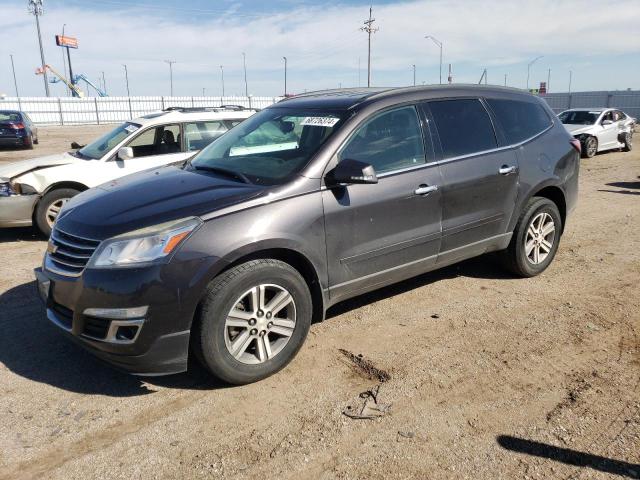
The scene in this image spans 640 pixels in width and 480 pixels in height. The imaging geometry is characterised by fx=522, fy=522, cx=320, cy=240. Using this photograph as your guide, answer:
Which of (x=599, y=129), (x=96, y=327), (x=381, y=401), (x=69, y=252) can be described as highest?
(x=69, y=252)

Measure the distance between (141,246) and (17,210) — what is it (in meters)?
4.71

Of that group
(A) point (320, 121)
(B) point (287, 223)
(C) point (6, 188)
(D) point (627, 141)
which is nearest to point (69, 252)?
(B) point (287, 223)

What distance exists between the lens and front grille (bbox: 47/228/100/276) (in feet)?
10.4

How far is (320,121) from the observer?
158 inches

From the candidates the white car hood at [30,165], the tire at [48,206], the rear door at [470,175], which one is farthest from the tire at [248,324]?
the white car hood at [30,165]

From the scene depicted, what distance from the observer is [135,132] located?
719 cm

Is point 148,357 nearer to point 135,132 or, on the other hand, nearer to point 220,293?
point 220,293

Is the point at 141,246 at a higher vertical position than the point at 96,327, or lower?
higher

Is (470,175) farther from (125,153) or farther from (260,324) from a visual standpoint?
(125,153)

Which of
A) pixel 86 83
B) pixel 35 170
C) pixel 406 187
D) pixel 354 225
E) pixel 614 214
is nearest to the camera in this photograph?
pixel 354 225

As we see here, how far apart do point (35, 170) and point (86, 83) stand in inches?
3834

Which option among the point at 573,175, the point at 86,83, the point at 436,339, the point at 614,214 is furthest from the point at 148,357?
the point at 86,83

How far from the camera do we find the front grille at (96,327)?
3.05m

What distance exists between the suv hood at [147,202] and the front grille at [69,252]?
48mm
